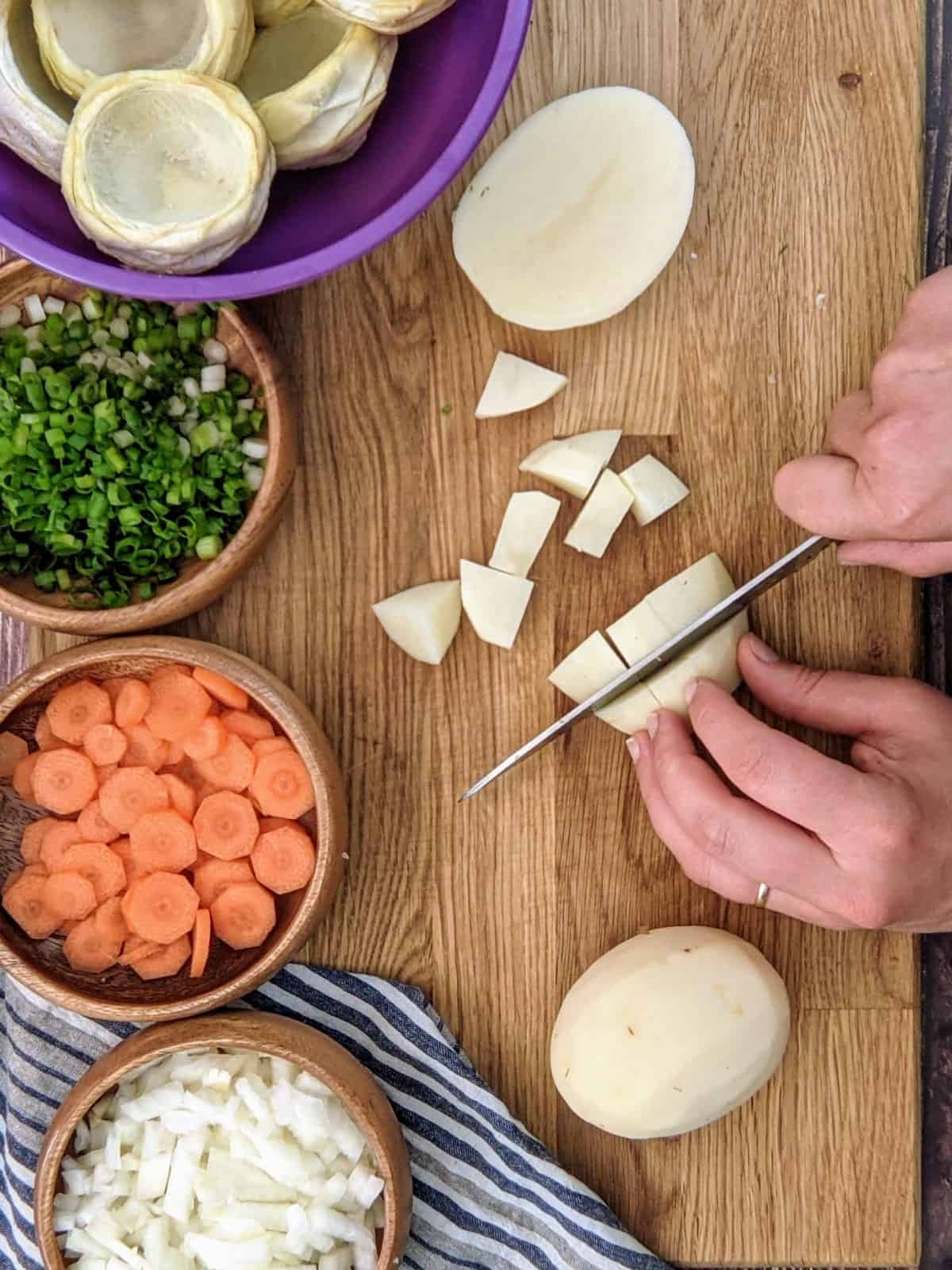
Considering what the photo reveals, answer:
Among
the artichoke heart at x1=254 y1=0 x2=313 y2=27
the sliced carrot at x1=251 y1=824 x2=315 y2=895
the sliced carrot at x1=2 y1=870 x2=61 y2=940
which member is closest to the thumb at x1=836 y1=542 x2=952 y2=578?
the sliced carrot at x1=251 y1=824 x2=315 y2=895

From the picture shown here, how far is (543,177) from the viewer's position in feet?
5.04

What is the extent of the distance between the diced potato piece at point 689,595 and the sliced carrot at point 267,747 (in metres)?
0.51

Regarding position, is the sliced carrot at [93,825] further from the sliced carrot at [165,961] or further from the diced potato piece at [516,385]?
the diced potato piece at [516,385]

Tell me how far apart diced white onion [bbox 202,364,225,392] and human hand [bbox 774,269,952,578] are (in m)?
0.72

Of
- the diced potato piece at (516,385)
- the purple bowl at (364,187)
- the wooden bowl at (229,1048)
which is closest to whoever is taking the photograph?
the purple bowl at (364,187)

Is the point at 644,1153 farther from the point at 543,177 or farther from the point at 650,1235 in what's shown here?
the point at 543,177

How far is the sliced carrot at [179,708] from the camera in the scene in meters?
1.54

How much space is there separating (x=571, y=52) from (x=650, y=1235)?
1586 millimetres

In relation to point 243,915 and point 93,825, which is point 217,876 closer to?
point 243,915

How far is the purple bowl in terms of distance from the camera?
1265 millimetres

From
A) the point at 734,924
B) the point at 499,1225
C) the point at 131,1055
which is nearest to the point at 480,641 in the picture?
the point at 734,924

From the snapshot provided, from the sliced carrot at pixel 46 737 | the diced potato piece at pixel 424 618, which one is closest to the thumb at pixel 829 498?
the diced potato piece at pixel 424 618

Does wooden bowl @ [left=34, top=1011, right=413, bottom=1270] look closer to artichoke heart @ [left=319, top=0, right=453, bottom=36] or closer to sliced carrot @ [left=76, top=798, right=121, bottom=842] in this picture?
sliced carrot @ [left=76, top=798, right=121, bottom=842]

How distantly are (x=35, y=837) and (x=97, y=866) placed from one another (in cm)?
10
